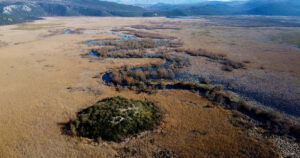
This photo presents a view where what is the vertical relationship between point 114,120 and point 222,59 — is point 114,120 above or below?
below

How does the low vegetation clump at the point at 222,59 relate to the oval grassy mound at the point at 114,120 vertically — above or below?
above

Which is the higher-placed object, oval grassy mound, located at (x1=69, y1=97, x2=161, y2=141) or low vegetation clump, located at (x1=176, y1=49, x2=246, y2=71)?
low vegetation clump, located at (x1=176, y1=49, x2=246, y2=71)

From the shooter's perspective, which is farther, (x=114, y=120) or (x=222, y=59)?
(x=222, y=59)

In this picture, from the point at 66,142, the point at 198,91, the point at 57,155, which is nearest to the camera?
the point at 57,155

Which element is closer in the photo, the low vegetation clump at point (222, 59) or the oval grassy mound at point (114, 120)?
the oval grassy mound at point (114, 120)

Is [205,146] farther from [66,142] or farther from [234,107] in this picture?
[66,142]

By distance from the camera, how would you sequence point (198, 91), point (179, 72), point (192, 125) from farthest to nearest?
point (179, 72)
point (198, 91)
point (192, 125)

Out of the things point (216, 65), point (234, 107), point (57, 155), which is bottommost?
point (57, 155)

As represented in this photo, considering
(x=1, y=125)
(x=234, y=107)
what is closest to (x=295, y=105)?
(x=234, y=107)
